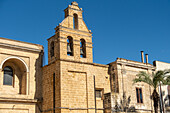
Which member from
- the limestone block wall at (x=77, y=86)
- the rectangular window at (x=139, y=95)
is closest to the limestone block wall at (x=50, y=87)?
the limestone block wall at (x=77, y=86)

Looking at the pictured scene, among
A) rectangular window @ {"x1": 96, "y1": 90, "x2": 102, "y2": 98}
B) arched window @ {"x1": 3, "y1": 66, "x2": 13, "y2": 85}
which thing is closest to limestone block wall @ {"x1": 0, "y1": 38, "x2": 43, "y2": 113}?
arched window @ {"x1": 3, "y1": 66, "x2": 13, "y2": 85}

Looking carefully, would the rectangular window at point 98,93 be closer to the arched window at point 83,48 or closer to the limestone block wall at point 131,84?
the limestone block wall at point 131,84

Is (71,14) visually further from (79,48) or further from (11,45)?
(11,45)

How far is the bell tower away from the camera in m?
24.1

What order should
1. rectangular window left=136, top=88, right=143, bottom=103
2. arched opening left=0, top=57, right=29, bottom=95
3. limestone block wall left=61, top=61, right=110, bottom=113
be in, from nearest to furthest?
limestone block wall left=61, top=61, right=110, bottom=113 < arched opening left=0, top=57, right=29, bottom=95 < rectangular window left=136, top=88, right=143, bottom=103

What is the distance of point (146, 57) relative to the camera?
32500mm

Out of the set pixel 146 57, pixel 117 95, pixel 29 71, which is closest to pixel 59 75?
pixel 29 71

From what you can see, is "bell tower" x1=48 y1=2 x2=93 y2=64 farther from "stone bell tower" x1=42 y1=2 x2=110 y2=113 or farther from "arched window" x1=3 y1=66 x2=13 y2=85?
"arched window" x1=3 y1=66 x2=13 y2=85

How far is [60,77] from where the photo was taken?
2292 cm

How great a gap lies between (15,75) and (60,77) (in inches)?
183

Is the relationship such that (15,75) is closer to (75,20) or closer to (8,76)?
(8,76)

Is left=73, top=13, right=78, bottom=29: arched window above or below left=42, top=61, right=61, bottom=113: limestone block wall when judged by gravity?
above

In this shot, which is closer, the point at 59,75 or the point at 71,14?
the point at 59,75

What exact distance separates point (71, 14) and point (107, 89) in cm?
826
